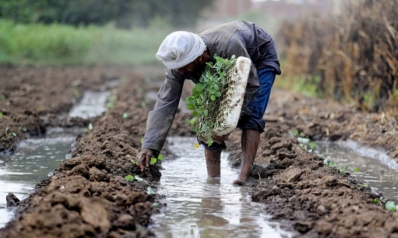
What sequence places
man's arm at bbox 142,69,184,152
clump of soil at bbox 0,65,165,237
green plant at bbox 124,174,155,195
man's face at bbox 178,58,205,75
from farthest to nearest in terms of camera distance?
1. man's arm at bbox 142,69,184,152
2. man's face at bbox 178,58,205,75
3. green plant at bbox 124,174,155,195
4. clump of soil at bbox 0,65,165,237

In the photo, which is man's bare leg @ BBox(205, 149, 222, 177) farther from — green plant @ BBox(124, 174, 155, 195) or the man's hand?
green plant @ BBox(124, 174, 155, 195)

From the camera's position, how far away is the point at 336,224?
4055 millimetres

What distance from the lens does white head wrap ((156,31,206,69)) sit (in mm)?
5227

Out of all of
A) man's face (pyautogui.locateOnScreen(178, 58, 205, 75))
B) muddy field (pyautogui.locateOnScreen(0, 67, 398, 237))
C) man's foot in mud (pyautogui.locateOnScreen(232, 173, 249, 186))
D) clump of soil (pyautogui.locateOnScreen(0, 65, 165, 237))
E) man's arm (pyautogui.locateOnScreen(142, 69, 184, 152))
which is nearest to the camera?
clump of soil (pyautogui.locateOnScreen(0, 65, 165, 237))

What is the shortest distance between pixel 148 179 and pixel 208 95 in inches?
37.7

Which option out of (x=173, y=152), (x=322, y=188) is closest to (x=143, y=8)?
(x=173, y=152)

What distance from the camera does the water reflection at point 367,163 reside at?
6.09 metres

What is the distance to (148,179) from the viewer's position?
5961 mm

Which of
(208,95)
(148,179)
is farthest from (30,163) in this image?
(208,95)

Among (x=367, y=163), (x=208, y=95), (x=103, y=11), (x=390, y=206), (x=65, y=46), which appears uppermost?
(x=208, y=95)

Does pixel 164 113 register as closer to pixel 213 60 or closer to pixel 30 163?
pixel 213 60

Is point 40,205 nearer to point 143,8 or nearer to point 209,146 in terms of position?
Answer: point 209,146

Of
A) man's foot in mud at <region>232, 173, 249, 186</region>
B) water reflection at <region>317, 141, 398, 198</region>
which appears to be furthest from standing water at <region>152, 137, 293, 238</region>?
water reflection at <region>317, 141, 398, 198</region>

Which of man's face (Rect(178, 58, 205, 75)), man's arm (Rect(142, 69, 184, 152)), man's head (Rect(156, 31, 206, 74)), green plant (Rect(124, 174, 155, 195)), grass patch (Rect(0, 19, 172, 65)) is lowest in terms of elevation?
grass patch (Rect(0, 19, 172, 65))
